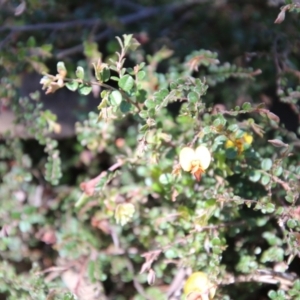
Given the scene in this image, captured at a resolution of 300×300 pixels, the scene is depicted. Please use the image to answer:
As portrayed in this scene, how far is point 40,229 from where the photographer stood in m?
1.48

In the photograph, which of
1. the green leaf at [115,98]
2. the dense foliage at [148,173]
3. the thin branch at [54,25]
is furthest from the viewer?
the thin branch at [54,25]

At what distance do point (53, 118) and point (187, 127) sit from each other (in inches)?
14.4

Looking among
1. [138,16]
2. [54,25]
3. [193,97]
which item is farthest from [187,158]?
[138,16]

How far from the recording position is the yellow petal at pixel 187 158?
109 centimetres

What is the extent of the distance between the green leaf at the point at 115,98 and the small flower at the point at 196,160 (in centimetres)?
18

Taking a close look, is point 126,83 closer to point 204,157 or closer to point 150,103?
point 150,103

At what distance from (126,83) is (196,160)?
211mm

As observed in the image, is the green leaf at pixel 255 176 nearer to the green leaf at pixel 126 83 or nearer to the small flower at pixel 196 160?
the small flower at pixel 196 160

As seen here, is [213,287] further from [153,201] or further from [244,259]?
[153,201]

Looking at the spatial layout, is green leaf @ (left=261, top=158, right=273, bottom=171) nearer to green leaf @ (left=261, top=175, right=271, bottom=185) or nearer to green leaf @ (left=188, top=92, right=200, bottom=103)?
green leaf @ (left=261, top=175, right=271, bottom=185)

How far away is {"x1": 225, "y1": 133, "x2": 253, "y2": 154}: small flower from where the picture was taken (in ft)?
3.91

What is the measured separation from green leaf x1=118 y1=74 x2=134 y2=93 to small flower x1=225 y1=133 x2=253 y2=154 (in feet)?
0.86

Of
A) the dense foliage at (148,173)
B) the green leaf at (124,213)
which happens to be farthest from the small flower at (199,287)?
the green leaf at (124,213)

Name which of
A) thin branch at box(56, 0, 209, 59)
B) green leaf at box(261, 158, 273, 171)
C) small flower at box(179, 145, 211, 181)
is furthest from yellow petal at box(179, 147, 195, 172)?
thin branch at box(56, 0, 209, 59)
